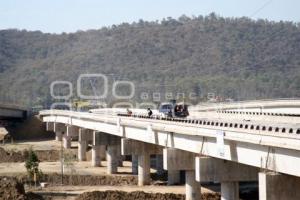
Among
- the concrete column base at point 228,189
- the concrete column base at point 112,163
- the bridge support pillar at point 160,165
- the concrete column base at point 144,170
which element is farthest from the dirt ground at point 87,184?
the concrete column base at point 228,189

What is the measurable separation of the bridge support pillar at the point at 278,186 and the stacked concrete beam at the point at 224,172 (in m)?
7.78

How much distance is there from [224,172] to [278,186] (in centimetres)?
805

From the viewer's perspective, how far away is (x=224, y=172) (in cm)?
3456

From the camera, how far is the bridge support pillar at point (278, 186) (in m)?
26.3

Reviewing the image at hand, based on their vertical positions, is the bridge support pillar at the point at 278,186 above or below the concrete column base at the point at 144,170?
above

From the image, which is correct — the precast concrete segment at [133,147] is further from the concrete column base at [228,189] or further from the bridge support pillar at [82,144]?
the bridge support pillar at [82,144]

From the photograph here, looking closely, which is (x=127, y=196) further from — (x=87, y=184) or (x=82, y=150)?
(x=82, y=150)

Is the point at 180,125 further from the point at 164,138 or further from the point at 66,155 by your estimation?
the point at 66,155

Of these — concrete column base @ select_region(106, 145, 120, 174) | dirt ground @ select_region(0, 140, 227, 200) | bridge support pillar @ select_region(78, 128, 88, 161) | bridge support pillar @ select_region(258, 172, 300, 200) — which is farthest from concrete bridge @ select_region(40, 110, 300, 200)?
bridge support pillar @ select_region(78, 128, 88, 161)

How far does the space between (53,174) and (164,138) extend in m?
21.3

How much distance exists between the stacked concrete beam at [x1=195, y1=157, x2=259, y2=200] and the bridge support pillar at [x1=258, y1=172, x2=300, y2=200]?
25.5 feet

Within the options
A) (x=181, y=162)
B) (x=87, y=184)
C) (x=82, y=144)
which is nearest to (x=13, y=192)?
(x=181, y=162)

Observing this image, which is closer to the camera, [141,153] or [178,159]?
[178,159]

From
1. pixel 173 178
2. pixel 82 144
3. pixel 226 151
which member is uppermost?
pixel 226 151
